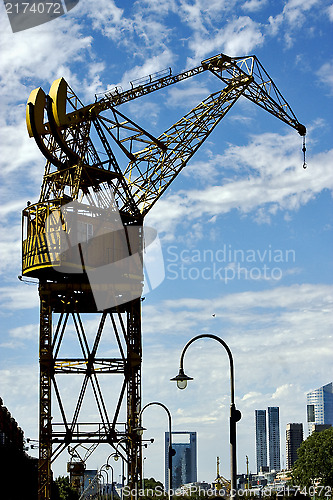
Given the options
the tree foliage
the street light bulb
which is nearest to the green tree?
the tree foliage

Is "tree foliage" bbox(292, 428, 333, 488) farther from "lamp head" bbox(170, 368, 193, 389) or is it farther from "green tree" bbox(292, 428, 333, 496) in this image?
"lamp head" bbox(170, 368, 193, 389)

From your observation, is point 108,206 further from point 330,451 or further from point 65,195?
point 330,451

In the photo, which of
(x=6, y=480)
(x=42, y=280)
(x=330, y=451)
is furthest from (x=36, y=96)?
(x=330, y=451)

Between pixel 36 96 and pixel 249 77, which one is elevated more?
pixel 249 77

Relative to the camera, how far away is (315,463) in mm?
123438

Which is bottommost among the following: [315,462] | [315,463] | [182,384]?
[315,463]

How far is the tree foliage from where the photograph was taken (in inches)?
4828

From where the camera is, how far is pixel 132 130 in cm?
8125

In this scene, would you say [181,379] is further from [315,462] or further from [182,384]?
[315,462]

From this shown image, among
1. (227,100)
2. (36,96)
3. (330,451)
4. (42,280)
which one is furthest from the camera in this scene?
(330,451)

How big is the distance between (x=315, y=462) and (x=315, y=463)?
0.14 m

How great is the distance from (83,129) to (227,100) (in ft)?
49.1

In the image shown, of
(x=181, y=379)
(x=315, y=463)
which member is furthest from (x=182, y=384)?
(x=315, y=463)

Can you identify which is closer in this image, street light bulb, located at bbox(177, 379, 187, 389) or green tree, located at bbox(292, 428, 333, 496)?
street light bulb, located at bbox(177, 379, 187, 389)
